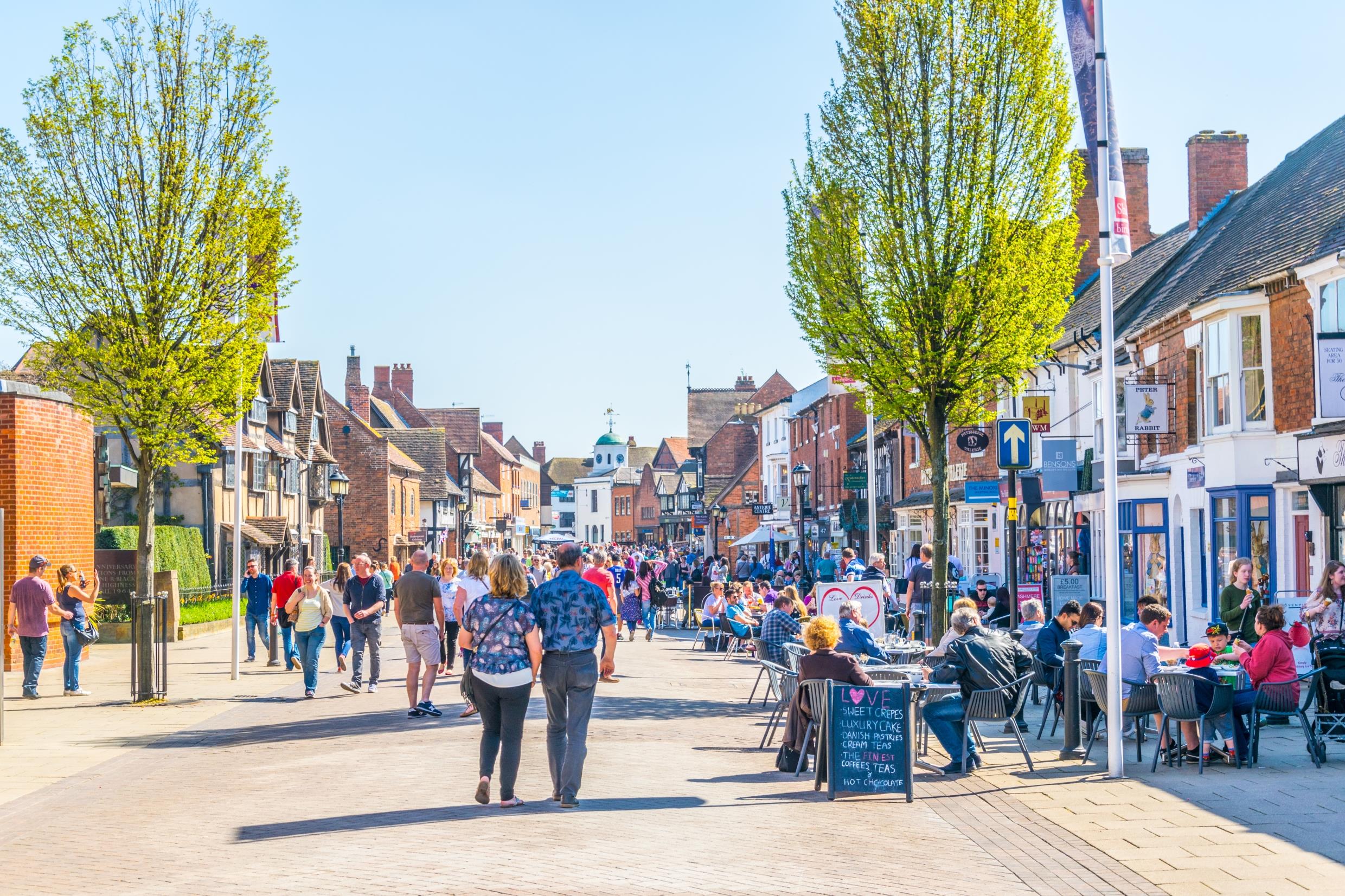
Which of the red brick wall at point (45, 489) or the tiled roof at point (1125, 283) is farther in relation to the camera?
the tiled roof at point (1125, 283)

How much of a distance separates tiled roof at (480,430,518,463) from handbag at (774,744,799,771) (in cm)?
9249

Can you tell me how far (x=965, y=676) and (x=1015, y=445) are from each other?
24.6ft

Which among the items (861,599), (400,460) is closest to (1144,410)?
(861,599)

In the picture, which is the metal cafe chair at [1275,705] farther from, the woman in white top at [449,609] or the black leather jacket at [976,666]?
the woman in white top at [449,609]

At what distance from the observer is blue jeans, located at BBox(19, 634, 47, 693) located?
1773cm

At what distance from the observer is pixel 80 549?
22.9 m

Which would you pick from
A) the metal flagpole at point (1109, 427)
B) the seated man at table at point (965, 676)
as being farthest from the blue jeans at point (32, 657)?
the metal flagpole at point (1109, 427)

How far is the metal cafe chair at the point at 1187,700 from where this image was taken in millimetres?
11367

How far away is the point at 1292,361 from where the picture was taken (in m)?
20.5

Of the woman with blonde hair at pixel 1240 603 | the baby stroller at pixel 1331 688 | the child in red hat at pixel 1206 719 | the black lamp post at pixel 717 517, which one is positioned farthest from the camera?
the black lamp post at pixel 717 517

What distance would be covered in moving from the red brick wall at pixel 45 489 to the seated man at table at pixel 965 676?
1396 centimetres

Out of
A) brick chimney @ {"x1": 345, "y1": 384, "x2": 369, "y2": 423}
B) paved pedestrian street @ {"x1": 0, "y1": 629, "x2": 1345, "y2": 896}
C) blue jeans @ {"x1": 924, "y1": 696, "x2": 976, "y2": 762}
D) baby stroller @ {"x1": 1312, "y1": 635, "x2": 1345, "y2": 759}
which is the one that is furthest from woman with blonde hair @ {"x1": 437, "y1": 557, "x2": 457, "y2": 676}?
brick chimney @ {"x1": 345, "y1": 384, "x2": 369, "y2": 423}

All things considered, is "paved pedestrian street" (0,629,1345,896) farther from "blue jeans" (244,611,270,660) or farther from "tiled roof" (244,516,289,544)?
"tiled roof" (244,516,289,544)

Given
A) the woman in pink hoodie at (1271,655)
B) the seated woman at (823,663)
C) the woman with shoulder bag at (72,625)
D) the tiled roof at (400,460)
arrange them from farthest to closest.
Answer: the tiled roof at (400,460)
the woman with shoulder bag at (72,625)
the woman in pink hoodie at (1271,655)
the seated woman at (823,663)
